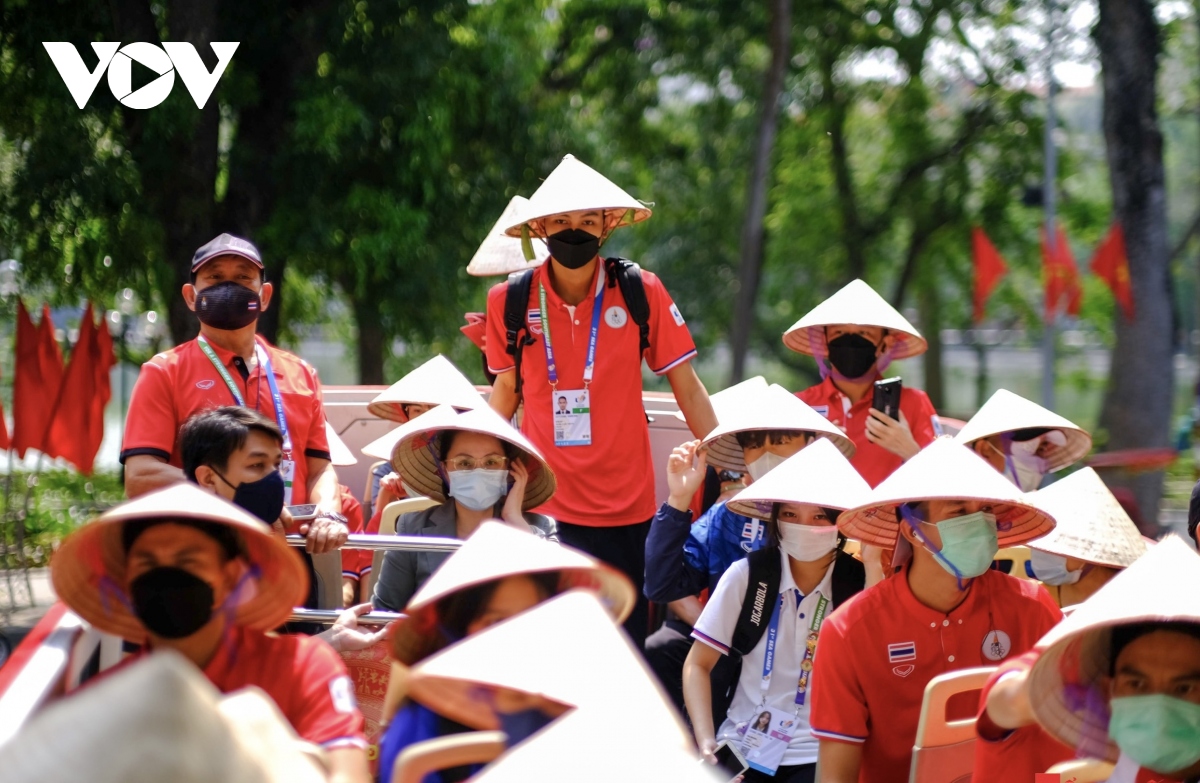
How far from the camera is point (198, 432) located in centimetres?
435

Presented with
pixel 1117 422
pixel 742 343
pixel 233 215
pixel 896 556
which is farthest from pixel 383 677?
pixel 742 343

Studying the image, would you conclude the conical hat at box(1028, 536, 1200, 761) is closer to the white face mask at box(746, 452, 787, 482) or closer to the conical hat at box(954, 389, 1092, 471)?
the white face mask at box(746, 452, 787, 482)

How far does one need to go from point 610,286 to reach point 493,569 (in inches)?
104

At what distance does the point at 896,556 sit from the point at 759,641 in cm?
60

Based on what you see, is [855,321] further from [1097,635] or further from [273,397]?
[1097,635]

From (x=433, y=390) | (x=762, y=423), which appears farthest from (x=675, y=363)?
(x=433, y=390)

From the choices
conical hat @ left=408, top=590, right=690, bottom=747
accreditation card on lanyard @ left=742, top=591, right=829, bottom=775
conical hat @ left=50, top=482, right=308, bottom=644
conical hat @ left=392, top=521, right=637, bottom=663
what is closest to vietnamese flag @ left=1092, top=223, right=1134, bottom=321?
accreditation card on lanyard @ left=742, top=591, right=829, bottom=775

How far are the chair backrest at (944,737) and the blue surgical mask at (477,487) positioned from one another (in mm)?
1721

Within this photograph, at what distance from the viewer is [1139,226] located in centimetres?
1216

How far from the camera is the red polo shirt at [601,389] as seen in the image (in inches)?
215

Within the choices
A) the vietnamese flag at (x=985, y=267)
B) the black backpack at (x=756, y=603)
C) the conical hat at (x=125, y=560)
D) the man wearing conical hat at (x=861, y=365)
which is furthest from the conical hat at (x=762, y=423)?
the vietnamese flag at (x=985, y=267)

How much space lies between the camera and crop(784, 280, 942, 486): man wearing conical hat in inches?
222

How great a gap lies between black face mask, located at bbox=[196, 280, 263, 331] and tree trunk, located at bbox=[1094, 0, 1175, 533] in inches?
337

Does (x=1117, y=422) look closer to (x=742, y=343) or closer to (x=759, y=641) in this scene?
(x=742, y=343)
